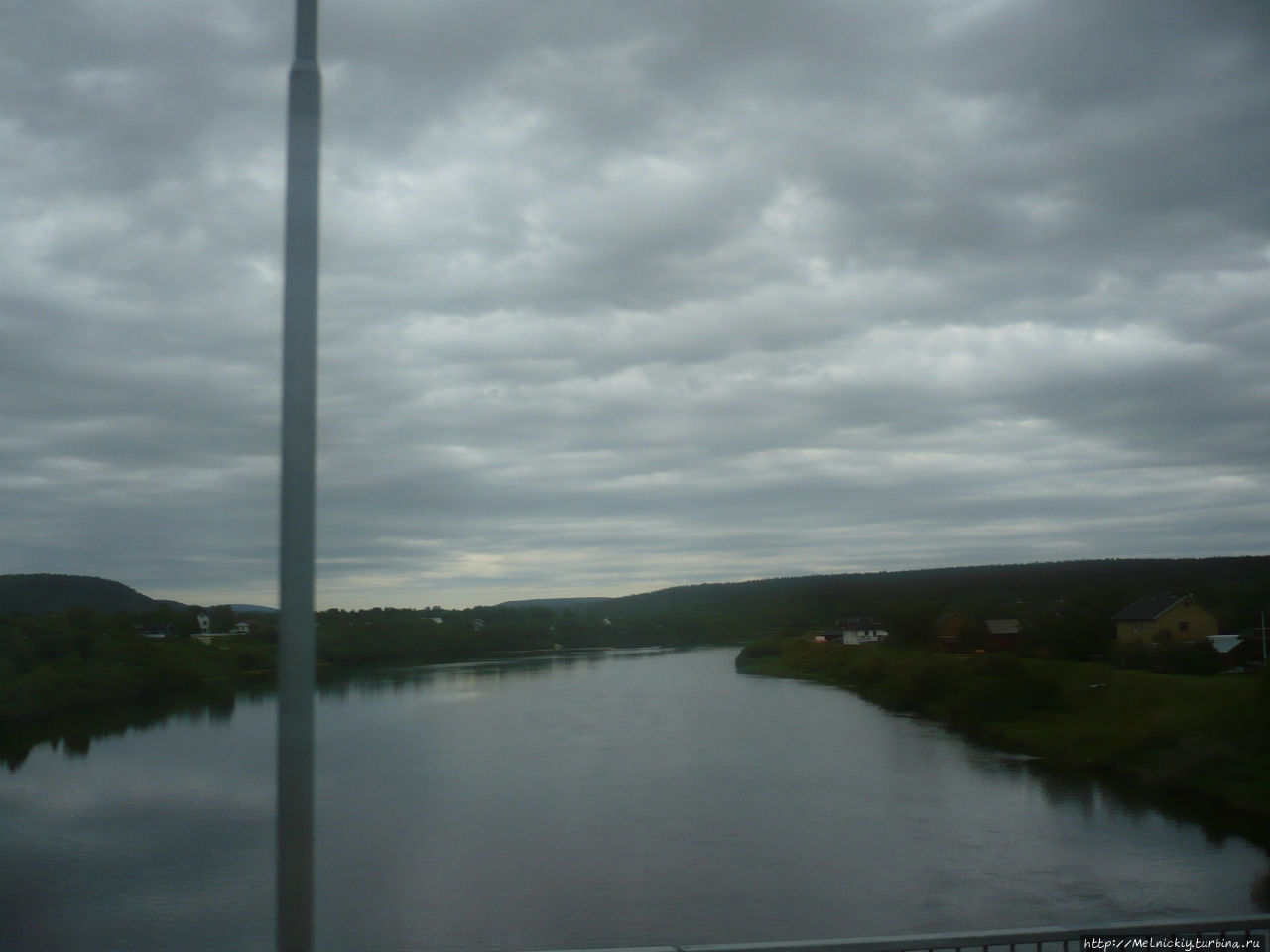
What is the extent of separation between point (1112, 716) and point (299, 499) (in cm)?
1696

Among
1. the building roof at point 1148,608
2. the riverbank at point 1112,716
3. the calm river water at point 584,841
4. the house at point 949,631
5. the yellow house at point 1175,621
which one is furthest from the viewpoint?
the house at point 949,631

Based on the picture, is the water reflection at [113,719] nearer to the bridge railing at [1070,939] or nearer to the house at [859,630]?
the bridge railing at [1070,939]

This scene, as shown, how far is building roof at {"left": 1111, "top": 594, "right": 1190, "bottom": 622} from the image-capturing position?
15102mm

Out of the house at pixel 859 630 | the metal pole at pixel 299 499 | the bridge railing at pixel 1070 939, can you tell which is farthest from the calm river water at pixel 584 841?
the house at pixel 859 630

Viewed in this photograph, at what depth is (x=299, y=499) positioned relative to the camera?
1615 millimetres

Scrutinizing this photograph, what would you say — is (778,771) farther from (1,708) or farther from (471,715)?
(1,708)

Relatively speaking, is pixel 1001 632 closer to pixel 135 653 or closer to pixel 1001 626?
pixel 1001 626

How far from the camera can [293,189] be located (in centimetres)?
170

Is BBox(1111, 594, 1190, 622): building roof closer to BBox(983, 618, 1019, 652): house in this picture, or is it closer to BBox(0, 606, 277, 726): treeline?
BBox(983, 618, 1019, 652): house

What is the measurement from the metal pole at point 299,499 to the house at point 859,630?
29468 mm

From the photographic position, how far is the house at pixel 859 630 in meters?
30.8

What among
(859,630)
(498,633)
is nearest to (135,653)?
(498,633)

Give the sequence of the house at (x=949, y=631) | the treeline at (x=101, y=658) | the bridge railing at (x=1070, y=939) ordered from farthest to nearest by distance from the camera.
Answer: the house at (x=949, y=631) < the treeline at (x=101, y=658) < the bridge railing at (x=1070, y=939)

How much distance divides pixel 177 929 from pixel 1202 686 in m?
14.0
